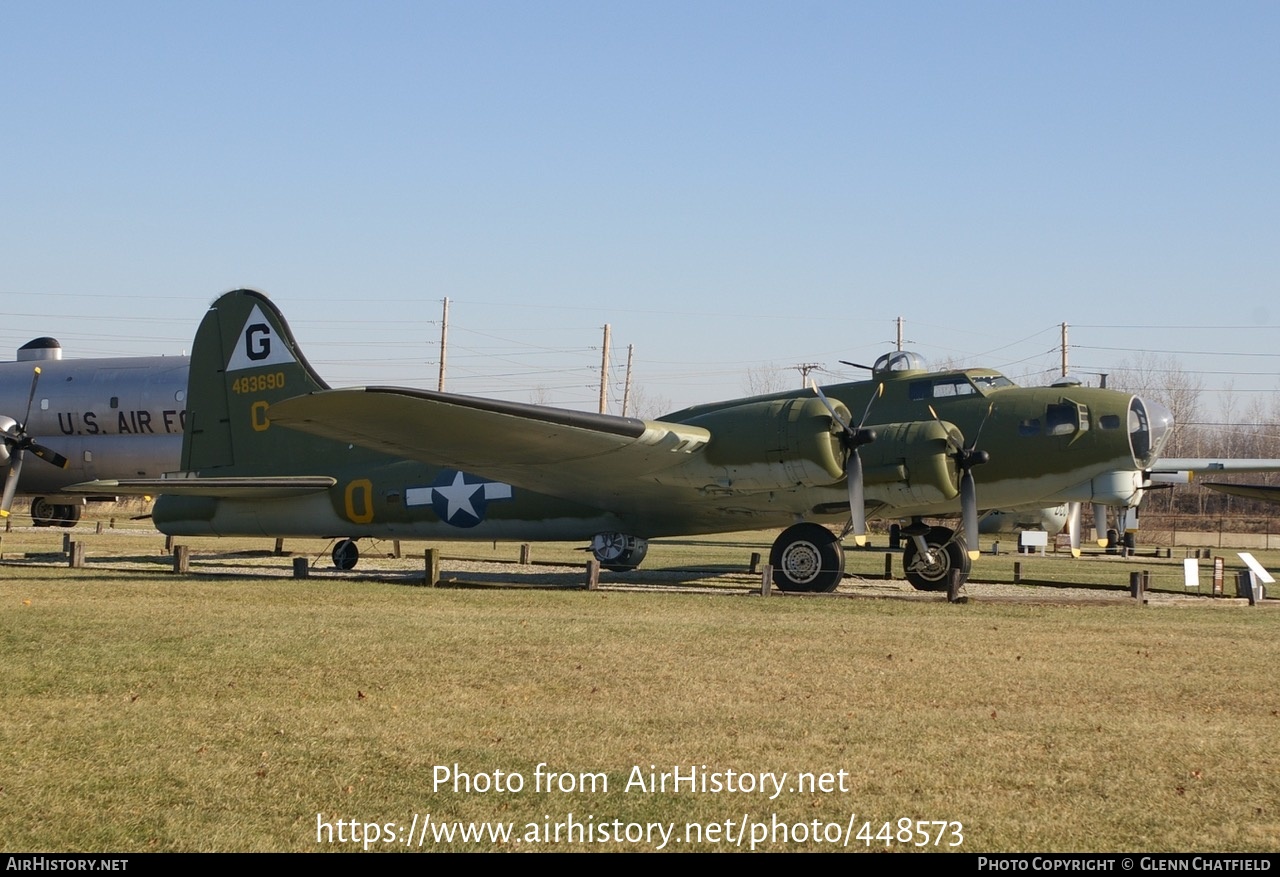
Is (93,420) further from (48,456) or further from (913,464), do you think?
(913,464)

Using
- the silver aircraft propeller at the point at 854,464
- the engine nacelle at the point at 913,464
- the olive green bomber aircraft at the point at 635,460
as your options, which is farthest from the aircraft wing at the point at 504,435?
the engine nacelle at the point at 913,464

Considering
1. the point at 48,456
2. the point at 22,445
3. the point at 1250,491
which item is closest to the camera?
the point at 1250,491

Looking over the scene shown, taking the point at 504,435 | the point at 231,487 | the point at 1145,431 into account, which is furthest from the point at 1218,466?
the point at 231,487

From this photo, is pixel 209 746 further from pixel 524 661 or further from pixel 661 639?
pixel 661 639

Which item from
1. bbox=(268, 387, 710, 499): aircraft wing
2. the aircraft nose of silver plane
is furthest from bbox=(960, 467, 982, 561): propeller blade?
bbox=(268, 387, 710, 499): aircraft wing

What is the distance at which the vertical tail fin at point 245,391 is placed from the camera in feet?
77.1

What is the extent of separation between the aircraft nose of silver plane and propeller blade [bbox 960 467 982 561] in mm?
2551

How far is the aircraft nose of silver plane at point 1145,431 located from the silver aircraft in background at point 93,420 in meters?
35.0

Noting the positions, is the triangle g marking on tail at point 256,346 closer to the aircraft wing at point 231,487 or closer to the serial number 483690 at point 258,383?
the serial number 483690 at point 258,383

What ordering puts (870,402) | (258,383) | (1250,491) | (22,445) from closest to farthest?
(870,402), (258,383), (1250,491), (22,445)

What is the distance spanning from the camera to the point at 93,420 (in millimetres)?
46656

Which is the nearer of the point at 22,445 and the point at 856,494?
the point at 856,494

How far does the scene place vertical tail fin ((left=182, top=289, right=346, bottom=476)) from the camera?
2350cm

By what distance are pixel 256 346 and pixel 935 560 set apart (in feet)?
44.5
